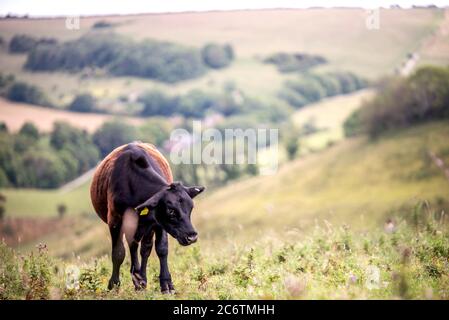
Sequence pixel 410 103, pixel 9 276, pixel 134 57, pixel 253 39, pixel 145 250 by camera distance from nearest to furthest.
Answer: pixel 145 250
pixel 9 276
pixel 410 103
pixel 134 57
pixel 253 39

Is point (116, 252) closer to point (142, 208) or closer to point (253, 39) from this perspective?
point (142, 208)

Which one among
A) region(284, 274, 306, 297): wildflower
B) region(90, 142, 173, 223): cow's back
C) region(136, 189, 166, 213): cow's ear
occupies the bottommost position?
region(284, 274, 306, 297): wildflower

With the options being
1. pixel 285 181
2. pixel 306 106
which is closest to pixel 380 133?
pixel 285 181

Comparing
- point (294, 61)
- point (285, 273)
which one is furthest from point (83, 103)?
point (285, 273)

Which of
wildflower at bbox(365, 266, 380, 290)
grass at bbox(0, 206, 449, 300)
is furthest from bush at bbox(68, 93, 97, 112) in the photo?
wildflower at bbox(365, 266, 380, 290)

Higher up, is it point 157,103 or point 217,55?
point 217,55

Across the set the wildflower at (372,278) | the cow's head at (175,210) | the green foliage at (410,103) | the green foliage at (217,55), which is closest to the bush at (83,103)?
Result: the green foliage at (217,55)

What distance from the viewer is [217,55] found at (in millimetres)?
189375

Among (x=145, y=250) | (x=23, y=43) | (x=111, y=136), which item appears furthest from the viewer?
(x=23, y=43)

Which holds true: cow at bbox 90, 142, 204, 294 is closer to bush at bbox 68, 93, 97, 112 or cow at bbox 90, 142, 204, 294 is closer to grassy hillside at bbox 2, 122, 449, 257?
grassy hillside at bbox 2, 122, 449, 257

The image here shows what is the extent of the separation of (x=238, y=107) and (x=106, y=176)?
6462 inches

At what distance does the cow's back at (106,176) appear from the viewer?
1198 cm

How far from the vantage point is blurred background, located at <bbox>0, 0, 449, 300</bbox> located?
105000 millimetres
